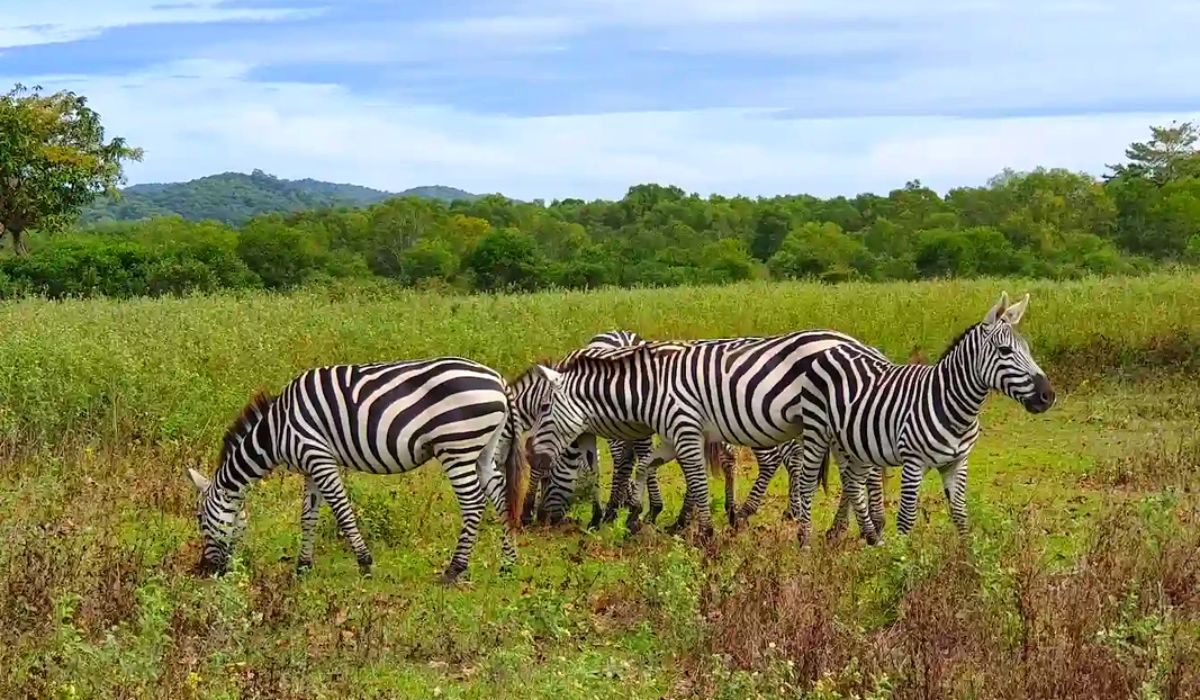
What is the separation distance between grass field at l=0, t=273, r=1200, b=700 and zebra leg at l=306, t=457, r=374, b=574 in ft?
→ 0.60

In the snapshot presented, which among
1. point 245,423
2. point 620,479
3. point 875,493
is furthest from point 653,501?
point 245,423

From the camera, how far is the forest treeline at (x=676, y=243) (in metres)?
33.2

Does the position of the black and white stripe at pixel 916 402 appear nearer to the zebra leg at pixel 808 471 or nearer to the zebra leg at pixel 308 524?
the zebra leg at pixel 808 471

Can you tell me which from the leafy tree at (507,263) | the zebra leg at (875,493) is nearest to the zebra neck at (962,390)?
the zebra leg at (875,493)

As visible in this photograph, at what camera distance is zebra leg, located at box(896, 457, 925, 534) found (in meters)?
7.90

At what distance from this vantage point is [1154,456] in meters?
11.1

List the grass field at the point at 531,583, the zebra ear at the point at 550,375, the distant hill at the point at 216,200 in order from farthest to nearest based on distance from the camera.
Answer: the distant hill at the point at 216,200 → the zebra ear at the point at 550,375 → the grass field at the point at 531,583

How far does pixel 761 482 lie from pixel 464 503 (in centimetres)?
266

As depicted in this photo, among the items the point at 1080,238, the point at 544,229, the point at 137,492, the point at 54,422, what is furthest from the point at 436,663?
the point at 544,229

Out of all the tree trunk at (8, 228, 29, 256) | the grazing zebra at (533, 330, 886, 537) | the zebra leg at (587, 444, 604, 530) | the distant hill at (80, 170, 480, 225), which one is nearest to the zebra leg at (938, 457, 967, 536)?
the grazing zebra at (533, 330, 886, 537)

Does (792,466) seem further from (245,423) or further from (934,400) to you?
(245,423)

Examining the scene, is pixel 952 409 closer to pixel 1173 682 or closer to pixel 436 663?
pixel 1173 682

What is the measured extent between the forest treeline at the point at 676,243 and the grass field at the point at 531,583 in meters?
14.4

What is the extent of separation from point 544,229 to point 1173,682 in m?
48.1
